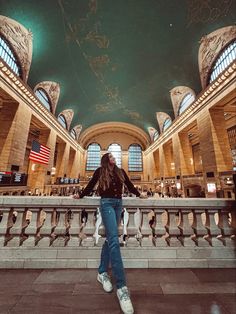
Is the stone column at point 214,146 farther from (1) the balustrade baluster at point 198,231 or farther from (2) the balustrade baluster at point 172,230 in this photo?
(2) the balustrade baluster at point 172,230

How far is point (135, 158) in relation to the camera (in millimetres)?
33531

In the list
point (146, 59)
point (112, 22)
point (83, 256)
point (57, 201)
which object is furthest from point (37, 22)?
point (83, 256)

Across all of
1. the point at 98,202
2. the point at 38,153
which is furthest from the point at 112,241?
the point at 38,153

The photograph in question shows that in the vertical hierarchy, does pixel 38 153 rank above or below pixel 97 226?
above

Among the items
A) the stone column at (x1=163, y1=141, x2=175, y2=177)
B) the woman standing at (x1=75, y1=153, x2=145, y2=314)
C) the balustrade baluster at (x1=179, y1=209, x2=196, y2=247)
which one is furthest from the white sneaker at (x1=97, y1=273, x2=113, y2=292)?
the stone column at (x1=163, y1=141, x2=175, y2=177)

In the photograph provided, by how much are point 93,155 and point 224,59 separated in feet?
86.1

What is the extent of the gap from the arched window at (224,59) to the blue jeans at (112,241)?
1292 cm

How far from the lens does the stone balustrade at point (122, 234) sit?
203cm

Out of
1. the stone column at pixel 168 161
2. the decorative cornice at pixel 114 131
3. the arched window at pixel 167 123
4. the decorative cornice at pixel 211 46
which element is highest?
the decorative cornice at pixel 114 131

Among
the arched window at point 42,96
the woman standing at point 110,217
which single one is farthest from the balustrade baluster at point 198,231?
the arched window at point 42,96

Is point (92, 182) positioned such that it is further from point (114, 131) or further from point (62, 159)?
point (114, 131)

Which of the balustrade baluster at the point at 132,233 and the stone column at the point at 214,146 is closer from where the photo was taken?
the balustrade baluster at the point at 132,233

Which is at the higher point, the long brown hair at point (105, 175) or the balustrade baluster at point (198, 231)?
the long brown hair at point (105, 175)

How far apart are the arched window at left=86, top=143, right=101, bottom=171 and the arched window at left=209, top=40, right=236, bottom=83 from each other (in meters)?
24.4
